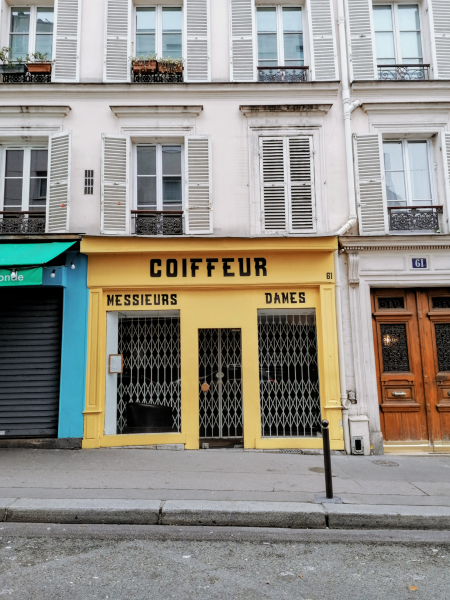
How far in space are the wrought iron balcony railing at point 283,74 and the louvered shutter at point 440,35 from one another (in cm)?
258

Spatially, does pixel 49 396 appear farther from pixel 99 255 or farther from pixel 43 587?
pixel 43 587

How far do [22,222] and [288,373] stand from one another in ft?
19.3

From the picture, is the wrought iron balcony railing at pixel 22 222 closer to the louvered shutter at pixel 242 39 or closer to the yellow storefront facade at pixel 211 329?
the yellow storefront facade at pixel 211 329

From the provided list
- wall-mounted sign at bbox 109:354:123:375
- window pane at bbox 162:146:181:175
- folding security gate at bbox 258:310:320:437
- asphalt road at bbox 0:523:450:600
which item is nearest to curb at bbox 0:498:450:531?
asphalt road at bbox 0:523:450:600

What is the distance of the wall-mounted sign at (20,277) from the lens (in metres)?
7.75

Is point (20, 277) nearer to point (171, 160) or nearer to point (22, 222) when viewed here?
point (22, 222)

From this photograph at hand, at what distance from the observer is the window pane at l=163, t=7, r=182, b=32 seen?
30.5ft

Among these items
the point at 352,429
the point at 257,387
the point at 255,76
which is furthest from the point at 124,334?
the point at 255,76

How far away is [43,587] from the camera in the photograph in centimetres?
349

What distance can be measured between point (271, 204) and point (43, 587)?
7063 millimetres

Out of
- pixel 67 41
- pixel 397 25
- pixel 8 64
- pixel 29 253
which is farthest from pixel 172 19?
pixel 29 253

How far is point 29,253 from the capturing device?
313 inches

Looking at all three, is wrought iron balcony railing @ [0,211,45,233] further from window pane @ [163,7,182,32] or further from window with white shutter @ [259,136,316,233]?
window pane @ [163,7,182,32]

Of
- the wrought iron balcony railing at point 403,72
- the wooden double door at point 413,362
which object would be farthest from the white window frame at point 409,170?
the wooden double door at point 413,362
